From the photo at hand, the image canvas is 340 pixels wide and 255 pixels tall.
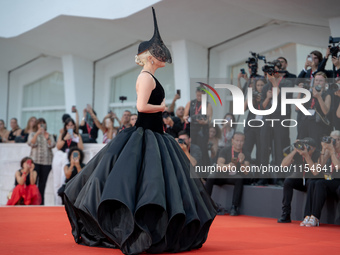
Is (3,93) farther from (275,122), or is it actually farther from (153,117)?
(153,117)

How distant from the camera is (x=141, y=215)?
308 cm

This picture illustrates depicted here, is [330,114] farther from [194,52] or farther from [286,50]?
[194,52]

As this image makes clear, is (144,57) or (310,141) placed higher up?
(144,57)

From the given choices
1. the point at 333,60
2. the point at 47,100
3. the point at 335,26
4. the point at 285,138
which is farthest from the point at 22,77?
the point at 333,60

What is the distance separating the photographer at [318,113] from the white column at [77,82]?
7.70m

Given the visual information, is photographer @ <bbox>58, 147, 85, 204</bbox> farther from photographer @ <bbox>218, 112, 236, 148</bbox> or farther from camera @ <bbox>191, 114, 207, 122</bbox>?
photographer @ <bbox>218, 112, 236, 148</bbox>

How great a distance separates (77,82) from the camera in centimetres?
1284

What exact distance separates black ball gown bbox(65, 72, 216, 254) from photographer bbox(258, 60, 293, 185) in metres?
3.04

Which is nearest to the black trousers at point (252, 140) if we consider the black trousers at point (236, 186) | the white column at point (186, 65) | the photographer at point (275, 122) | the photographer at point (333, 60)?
the photographer at point (275, 122)

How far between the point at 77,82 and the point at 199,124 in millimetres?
6440

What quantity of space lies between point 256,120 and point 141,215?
3.78 meters

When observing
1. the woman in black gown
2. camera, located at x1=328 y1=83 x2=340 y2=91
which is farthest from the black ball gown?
camera, located at x1=328 y1=83 x2=340 y2=91

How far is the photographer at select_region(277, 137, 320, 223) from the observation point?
5.49 meters

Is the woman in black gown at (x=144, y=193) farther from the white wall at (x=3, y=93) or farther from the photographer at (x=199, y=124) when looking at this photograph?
the white wall at (x=3, y=93)
